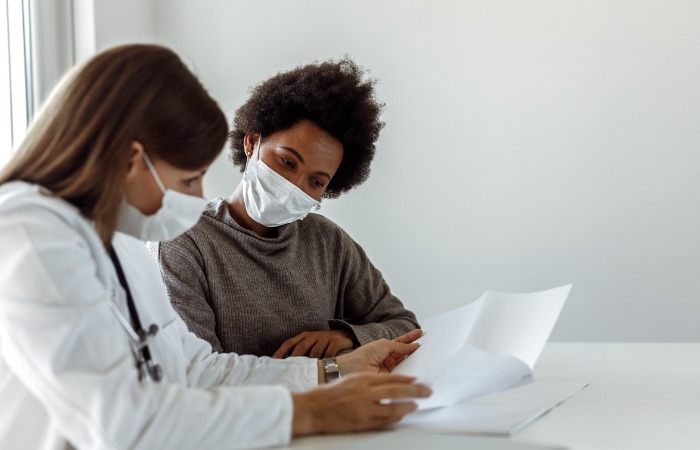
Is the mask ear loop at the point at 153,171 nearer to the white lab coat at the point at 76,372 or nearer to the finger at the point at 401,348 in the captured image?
the white lab coat at the point at 76,372

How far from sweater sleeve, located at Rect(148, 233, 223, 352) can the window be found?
1.15m

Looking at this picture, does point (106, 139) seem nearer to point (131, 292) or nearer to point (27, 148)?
point (27, 148)

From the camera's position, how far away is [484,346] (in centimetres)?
121

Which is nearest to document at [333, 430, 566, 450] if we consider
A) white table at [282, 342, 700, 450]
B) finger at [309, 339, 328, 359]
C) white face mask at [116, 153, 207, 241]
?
white table at [282, 342, 700, 450]

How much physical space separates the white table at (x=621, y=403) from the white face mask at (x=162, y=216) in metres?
0.35

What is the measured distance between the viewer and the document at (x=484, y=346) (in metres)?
0.99

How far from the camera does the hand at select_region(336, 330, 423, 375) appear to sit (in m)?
1.41

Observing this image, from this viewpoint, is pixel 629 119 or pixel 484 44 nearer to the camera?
pixel 629 119

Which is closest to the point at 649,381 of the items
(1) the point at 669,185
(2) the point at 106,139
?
(2) the point at 106,139

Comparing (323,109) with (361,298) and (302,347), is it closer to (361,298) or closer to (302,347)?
(361,298)

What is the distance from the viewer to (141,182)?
102cm

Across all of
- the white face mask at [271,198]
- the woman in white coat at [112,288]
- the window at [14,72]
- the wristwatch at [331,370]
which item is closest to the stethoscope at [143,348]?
the woman in white coat at [112,288]

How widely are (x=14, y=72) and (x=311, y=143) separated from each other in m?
1.24

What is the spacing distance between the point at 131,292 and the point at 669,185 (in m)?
2.16
